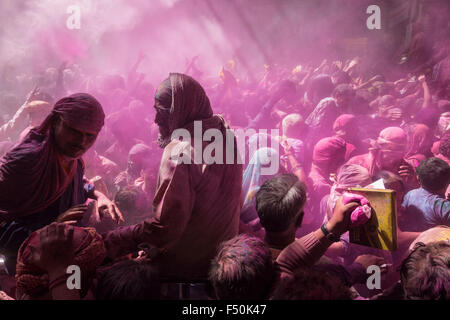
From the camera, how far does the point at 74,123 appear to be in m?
1.65

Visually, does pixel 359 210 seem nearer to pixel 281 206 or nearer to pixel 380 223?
pixel 380 223

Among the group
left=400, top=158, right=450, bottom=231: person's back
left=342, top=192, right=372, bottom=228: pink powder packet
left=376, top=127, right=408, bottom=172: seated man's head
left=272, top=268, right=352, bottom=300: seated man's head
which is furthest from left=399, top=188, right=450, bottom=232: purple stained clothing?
left=272, top=268, right=352, bottom=300: seated man's head

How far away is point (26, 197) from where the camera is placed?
1.66 meters

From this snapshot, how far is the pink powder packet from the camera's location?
149 cm

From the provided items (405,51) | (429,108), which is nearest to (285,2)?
(405,51)

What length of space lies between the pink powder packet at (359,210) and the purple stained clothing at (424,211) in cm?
144

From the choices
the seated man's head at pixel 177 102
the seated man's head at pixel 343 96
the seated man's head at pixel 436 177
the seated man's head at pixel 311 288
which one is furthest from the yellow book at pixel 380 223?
the seated man's head at pixel 343 96

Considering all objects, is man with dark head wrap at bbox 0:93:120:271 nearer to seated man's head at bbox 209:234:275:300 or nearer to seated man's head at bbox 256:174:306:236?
seated man's head at bbox 209:234:275:300

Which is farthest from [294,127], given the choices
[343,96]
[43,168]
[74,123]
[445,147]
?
[43,168]

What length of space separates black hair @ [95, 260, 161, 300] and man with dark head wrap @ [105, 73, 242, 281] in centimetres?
26

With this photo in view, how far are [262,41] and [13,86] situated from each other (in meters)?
2.95

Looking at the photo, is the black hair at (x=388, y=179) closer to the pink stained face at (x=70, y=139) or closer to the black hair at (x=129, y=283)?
the black hair at (x=129, y=283)

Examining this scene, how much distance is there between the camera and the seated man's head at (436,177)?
100 inches

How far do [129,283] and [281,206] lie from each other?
839mm
